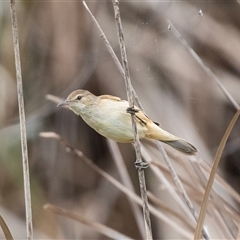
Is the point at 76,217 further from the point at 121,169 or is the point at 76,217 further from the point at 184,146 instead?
the point at 121,169

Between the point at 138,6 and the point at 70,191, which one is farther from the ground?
the point at 138,6

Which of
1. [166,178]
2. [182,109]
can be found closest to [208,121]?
[182,109]

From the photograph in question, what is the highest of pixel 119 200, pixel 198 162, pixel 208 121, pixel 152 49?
pixel 152 49

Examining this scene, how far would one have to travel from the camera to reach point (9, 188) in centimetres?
172

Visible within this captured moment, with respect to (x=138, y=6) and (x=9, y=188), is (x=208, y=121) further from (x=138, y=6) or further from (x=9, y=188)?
(x=9, y=188)

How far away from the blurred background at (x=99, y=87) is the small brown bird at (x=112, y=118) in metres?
0.37

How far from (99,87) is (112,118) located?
2.16 ft

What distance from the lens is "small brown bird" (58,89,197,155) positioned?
71cm

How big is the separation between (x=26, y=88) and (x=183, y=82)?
1.90ft

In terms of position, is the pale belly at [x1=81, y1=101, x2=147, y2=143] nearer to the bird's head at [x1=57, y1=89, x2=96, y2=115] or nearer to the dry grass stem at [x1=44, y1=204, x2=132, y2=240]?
the bird's head at [x1=57, y1=89, x2=96, y2=115]

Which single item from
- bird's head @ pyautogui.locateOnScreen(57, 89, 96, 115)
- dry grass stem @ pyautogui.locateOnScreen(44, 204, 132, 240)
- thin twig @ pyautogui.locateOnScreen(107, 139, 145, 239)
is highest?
bird's head @ pyautogui.locateOnScreen(57, 89, 96, 115)

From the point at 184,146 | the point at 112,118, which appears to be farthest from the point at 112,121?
the point at 184,146

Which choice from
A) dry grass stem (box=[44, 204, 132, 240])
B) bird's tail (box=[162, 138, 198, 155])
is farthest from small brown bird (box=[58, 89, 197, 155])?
dry grass stem (box=[44, 204, 132, 240])

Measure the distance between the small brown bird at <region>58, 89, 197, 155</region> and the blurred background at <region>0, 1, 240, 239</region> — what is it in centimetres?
37
